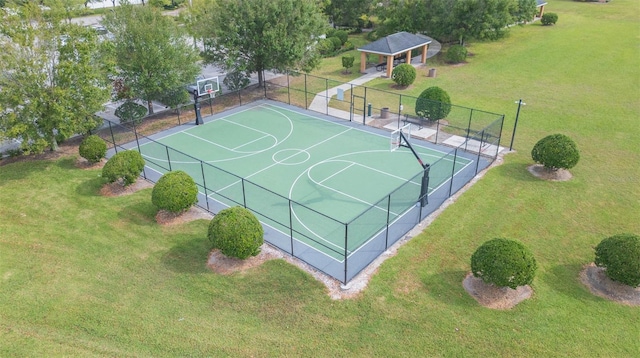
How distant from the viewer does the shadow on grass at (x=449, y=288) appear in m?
11.0

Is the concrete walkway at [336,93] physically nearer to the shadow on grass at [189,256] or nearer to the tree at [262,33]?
the tree at [262,33]

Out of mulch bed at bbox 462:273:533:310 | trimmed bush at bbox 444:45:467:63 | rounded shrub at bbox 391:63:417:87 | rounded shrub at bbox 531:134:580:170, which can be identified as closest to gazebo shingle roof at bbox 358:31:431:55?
rounded shrub at bbox 391:63:417:87

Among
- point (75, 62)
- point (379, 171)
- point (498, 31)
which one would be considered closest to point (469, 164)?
point (379, 171)

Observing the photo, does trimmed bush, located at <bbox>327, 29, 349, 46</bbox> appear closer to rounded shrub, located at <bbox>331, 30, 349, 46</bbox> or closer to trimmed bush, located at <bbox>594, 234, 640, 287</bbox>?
rounded shrub, located at <bbox>331, 30, 349, 46</bbox>

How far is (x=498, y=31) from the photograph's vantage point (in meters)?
33.8

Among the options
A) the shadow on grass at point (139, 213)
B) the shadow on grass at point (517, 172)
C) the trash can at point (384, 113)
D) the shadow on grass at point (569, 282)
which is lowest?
the shadow on grass at point (569, 282)

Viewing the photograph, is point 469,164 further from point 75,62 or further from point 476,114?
point 75,62

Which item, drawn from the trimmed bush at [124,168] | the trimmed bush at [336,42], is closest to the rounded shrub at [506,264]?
the trimmed bush at [124,168]

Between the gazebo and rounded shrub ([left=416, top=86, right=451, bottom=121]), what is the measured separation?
27.7ft

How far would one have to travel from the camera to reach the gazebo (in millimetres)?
29906

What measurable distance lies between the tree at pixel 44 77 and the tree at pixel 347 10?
3040cm

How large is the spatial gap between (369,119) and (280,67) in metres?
6.38

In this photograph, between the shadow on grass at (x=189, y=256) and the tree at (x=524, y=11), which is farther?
the tree at (x=524, y=11)

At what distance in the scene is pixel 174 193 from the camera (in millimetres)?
13938
